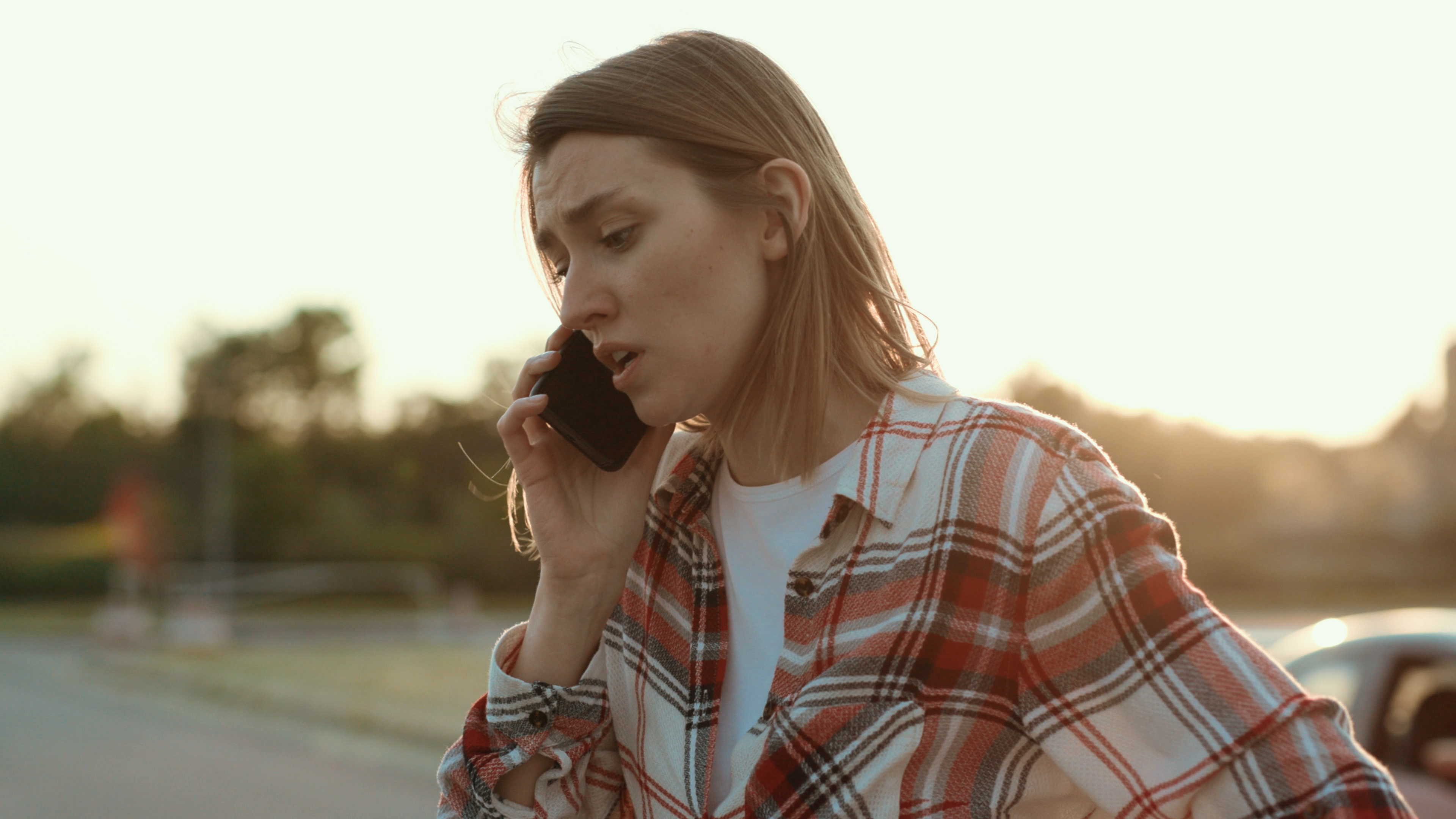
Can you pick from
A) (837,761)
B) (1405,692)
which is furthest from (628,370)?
(1405,692)

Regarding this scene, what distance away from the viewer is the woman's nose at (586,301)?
1.68 meters

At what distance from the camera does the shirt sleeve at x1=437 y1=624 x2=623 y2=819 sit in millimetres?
1715

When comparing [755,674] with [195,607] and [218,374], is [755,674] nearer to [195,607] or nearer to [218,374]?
[195,607]

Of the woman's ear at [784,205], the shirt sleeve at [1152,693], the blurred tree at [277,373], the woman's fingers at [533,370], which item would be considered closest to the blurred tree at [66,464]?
the blurred tree at [277,373]

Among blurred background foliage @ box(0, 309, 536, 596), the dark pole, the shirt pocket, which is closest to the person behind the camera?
the shirt pocket

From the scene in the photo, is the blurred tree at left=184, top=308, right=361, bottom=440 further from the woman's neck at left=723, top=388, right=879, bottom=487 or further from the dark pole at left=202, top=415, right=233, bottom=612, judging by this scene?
the woman's neck at left=723, top=388, right=879, bottom=487

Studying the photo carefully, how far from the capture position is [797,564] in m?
1.61

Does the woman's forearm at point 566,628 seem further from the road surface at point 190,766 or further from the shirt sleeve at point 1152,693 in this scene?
the road surface at point 190,766

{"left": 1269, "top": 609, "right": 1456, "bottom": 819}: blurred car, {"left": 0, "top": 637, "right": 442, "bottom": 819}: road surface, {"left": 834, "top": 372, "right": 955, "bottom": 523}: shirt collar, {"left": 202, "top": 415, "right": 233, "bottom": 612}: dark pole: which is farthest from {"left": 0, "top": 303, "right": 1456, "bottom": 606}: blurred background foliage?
{"left": 834, "top": 372, "right": 955, "bottom": 523}: shirt collar

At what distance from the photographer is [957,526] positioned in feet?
4.88

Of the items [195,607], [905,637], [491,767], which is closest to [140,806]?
[491,767]

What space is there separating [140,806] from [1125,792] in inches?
331

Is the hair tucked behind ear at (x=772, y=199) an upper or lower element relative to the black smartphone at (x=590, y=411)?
upper

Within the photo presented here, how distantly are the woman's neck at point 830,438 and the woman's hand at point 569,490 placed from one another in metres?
0.17
